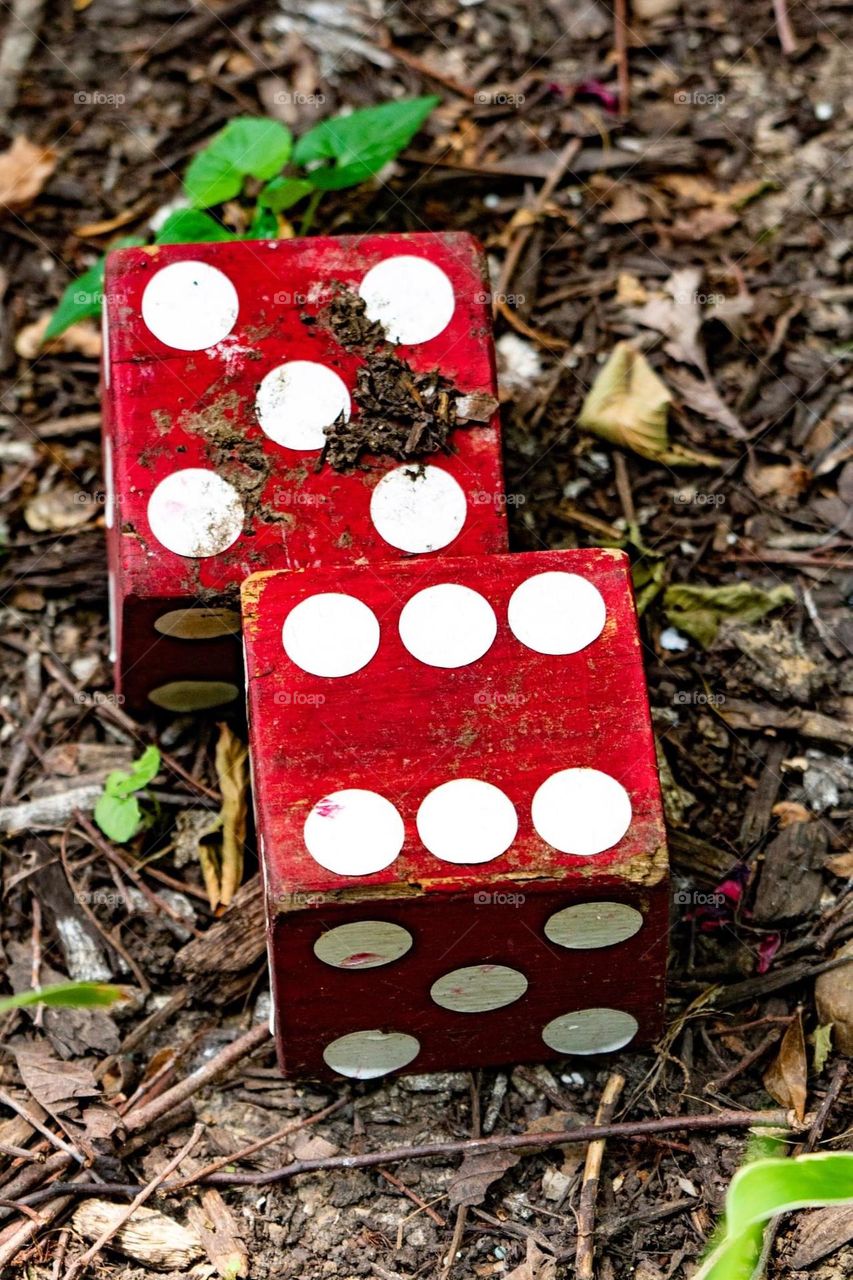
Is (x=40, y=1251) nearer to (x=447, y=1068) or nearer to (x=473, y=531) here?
(x=447, y=1068)

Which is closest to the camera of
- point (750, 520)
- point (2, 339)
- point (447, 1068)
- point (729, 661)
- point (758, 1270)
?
point (758, 1270)

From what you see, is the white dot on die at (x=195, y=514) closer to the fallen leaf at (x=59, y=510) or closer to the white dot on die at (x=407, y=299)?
the white dot on die at (x=407, y=299)

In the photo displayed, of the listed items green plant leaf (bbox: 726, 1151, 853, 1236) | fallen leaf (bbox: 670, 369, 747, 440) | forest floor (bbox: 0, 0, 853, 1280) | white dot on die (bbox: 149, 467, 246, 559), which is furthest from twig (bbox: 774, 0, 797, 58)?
green plant leaf (bbox: 726, 1151, 853, 1236)

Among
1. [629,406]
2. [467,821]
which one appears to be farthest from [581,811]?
[629,406]

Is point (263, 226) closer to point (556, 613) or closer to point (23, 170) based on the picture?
point (23, 170)

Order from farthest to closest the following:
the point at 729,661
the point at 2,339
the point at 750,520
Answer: the point at 2,339
the point at 750,520
the point at 729,661

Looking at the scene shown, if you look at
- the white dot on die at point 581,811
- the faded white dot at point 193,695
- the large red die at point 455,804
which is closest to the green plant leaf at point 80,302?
the faded white dot at point 193,695

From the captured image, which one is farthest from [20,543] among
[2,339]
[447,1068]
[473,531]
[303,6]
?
[303,6]
